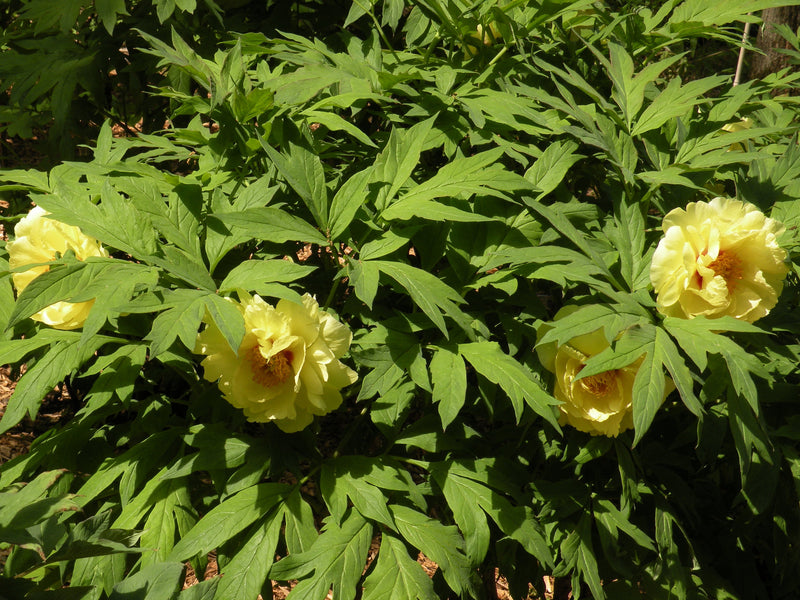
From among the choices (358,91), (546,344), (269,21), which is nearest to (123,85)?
(269,21)

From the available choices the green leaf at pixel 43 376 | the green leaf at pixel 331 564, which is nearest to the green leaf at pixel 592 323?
the green leaf at pixel 331 564

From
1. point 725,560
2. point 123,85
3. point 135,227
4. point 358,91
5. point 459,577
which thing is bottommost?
point 725,560

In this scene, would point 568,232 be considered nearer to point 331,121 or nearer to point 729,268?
point 729,268

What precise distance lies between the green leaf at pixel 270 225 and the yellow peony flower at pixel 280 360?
5.2 inches

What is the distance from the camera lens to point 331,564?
1522 mm

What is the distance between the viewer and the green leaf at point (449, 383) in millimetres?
1465

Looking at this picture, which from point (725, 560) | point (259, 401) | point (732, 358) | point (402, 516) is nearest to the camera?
point (732, 358)

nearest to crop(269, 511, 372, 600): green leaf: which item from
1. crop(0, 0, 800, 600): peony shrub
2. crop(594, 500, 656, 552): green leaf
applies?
crop(0, 0, 800, 600): peony shrub

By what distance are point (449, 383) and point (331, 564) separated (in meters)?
0.44

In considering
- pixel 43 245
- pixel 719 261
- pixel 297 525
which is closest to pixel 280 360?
pixel 297 525

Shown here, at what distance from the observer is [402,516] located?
1617 millimetres

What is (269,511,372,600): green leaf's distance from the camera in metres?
1.50

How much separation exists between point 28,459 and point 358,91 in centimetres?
117

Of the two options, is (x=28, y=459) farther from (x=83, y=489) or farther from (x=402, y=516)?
(x=402, y=516)
